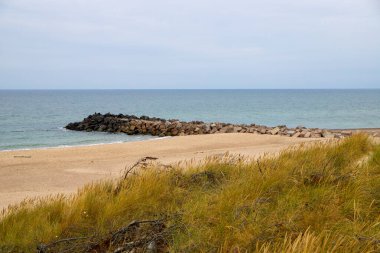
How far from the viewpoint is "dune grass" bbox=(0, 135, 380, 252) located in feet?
12.4

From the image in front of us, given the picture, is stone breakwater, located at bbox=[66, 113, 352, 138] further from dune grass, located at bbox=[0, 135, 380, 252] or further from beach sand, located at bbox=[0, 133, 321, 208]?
dune grass, located at bbox=[0, 135, 380, 252]

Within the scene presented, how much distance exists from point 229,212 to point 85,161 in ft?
38.8

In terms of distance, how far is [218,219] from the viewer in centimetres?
434

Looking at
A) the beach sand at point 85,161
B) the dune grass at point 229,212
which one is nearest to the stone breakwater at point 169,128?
the beach sand at point 85,161

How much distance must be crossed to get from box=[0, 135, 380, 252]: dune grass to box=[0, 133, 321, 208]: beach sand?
2.92 metres

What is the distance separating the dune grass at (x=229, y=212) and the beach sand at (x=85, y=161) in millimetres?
2920

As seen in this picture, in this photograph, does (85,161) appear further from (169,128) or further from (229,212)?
(169,128)

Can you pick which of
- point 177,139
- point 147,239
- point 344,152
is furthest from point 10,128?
point 147,239

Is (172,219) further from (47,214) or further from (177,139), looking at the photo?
(177,139)

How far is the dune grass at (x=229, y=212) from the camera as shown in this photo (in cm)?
379

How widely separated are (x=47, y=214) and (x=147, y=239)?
172 cm

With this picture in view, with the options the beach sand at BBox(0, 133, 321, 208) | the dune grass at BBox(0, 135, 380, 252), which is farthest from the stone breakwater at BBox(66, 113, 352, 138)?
the dune grass at BBox(0, 135, 380, 252)

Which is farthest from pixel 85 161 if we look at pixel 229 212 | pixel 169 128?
pixel 169 128

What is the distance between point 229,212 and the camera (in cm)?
457
